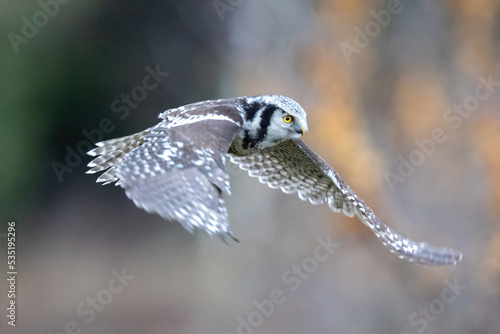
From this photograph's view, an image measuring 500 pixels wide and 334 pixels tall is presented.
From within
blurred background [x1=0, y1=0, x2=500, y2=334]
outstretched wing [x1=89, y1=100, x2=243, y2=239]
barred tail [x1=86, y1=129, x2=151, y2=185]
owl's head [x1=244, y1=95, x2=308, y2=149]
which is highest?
barred tail [x1=86, y1=129, x2=151, y2=185]

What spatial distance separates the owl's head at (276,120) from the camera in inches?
227

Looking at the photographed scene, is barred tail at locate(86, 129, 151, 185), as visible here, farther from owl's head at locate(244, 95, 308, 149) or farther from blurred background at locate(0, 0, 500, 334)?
blurred background at locate(0, 0, 500, 334)

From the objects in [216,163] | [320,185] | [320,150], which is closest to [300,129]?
[216,163]

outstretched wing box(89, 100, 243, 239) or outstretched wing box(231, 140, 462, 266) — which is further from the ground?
outstretched wing box(89, 100, 243, 239)

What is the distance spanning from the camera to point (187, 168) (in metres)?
5.04

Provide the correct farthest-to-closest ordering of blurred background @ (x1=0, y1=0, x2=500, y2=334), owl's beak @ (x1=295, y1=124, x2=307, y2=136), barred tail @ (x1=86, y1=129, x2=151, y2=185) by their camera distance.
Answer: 1. blurred background @ (x1=0, y1=0, x2=500, y2=334)
2. barred tail @ (x1=86, y1=129, x2=151, y2=185)
3. owl's beak @ (x1=295, y1=124, x2=307, y2=136)

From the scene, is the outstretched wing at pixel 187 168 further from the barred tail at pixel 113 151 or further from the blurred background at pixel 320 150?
the blurred background at pixel 320 150

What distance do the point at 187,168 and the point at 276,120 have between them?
38.5 inches

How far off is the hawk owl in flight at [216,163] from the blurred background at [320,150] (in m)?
3.76

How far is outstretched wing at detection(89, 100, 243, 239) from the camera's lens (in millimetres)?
4707

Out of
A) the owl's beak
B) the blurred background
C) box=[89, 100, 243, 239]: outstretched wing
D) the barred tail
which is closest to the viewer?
box=[89, 100, 243, 239]: outstretched wing

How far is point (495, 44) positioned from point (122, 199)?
6.70m

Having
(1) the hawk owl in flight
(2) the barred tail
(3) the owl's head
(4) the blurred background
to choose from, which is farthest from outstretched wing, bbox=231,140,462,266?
(4) the blurred background

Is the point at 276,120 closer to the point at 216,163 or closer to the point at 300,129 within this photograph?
the point at 300,129
